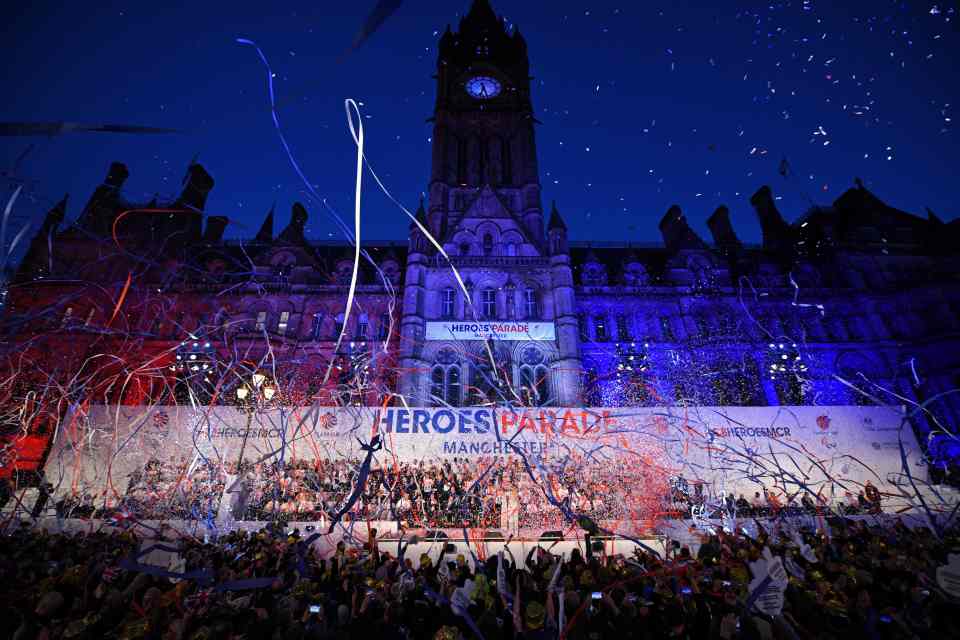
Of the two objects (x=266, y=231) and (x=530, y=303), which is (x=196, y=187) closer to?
(x=266, y=231)

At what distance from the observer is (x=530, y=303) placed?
1059 inches

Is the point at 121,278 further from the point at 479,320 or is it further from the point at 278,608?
the point at 278,608

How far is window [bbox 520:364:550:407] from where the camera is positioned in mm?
23445

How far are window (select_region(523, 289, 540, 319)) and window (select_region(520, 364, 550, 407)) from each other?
3.70 meters

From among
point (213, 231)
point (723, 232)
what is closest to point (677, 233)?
point (723, 232)

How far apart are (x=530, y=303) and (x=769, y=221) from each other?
27923 millimetres

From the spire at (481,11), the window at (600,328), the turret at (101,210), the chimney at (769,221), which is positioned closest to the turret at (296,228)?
the turret at (101,210)

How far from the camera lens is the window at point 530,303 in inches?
1046

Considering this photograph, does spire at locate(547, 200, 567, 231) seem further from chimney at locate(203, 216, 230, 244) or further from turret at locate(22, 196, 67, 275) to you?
turret at locate(22, 196, 67, 275)

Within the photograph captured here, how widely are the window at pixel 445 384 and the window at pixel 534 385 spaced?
4.02 meters

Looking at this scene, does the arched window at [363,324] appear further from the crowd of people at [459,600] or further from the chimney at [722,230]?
the chimney at [722,230]

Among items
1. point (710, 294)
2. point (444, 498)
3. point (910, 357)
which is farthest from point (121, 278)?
point (910, 357)

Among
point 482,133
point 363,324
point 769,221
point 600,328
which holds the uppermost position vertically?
point 482,133

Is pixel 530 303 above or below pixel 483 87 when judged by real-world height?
below
